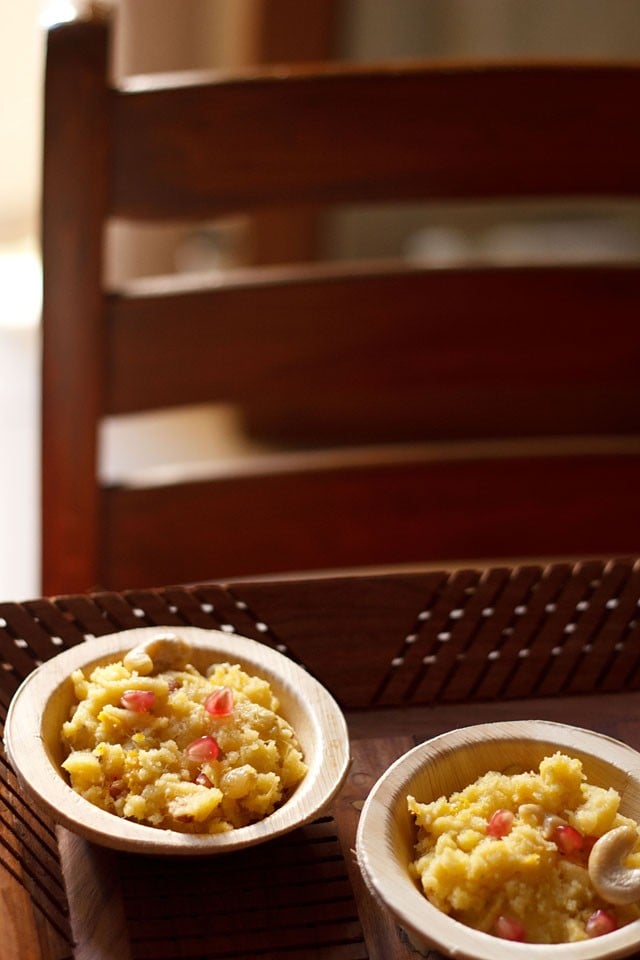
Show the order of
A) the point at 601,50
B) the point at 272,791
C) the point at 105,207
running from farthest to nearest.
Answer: the point at 601,50 → the point at 105,207 → the point at 272,791

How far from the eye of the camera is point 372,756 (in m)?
1.18

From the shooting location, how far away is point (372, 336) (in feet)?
5.69

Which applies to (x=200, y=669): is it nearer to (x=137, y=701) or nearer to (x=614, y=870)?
(x=137, y=701)

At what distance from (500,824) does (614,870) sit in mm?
93

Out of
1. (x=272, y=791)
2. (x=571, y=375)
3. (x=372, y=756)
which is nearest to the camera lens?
(x=272, y=791)

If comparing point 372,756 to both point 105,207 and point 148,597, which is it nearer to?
point 148,597

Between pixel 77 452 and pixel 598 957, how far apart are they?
3.24ft

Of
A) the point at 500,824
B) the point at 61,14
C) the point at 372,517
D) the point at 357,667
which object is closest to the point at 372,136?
the point at 61,14

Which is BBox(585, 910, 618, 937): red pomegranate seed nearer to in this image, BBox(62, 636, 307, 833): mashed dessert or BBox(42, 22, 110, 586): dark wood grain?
BBox(62, 636, 307, 833): mashed dessert

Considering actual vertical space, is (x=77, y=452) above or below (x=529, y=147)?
below

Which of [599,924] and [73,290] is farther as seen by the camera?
[73,290]

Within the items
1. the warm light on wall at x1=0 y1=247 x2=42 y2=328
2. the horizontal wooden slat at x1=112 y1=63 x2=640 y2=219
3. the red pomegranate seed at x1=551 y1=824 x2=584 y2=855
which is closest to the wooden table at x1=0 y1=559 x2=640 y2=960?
the red pomegranate seed at x1=551 y1=824 x2=584 y2=855

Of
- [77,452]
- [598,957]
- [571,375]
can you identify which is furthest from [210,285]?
[598,957]

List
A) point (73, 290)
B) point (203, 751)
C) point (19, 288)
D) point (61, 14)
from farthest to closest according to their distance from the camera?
point (19, 288), point (73, 290), point (61, 14), point (203, 751)
